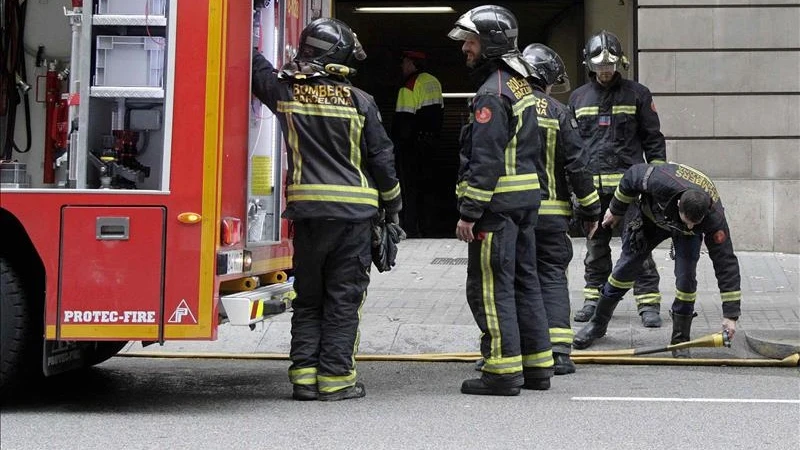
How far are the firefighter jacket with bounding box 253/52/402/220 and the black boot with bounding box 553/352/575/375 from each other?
5.58 ft

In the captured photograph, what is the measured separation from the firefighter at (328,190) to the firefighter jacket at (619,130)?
2.84 meters

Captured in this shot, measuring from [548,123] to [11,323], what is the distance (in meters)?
3.11

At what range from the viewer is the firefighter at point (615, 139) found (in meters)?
9.14

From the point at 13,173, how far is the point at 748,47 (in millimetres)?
8656

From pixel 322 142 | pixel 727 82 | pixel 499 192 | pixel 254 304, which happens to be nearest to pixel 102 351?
pixel 254 304

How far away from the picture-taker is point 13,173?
6367 millimetres

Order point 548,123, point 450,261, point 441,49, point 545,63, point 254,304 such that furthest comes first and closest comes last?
point 441,49 < point 450,261 < point 545,63 < point 548,123 < point 254,304

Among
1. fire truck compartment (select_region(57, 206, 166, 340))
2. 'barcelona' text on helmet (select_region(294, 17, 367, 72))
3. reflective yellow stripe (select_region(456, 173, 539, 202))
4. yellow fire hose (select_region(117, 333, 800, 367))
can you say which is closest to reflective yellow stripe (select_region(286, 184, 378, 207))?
reflective yellow stripe (select_region(456, 173, 539, 202))

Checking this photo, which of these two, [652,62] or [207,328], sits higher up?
[652,62]

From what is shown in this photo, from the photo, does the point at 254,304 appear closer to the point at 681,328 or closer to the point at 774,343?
the point at 681,328

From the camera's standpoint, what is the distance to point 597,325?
8500mm

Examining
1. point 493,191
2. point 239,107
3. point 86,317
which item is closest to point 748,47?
point 493,191

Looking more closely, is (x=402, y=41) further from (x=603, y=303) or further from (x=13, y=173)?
(x=13, y=173)

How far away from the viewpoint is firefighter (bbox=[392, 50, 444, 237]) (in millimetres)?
13922
